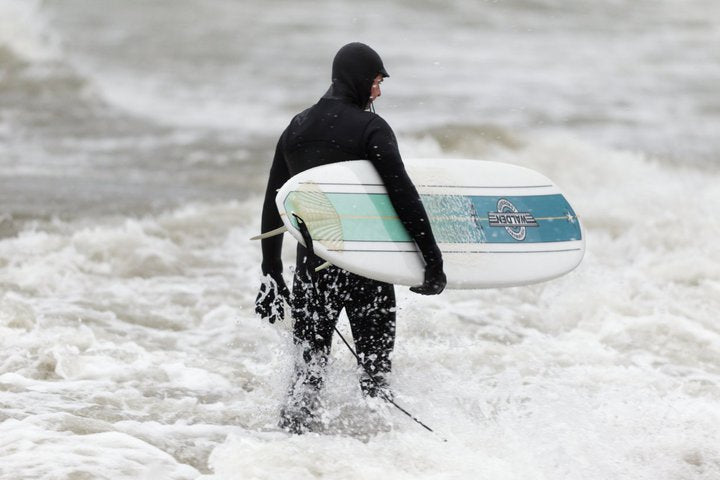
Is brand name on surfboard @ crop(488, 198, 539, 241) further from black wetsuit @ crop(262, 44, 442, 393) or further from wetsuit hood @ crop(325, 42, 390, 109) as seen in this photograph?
wetsuit hood @ crop(325, 42, 390, 109)

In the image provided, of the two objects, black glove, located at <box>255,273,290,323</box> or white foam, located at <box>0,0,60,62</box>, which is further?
white foam, located at <box>0,0,60,62</box>

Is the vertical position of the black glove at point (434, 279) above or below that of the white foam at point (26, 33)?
below

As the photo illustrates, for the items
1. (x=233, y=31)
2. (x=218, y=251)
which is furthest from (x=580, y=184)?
(x=233, y=31)

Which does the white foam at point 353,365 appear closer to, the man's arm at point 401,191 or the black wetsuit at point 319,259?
the black wetsuit at point 319,259

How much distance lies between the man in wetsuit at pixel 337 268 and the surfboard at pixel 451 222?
0.33 feet

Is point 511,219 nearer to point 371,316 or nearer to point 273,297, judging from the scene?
point 371,316

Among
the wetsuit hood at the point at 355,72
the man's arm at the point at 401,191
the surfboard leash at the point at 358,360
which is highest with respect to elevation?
the wetsuit hood at the point at 355,72

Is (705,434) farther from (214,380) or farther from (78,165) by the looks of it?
(78,165)

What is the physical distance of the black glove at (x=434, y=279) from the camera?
3.81m

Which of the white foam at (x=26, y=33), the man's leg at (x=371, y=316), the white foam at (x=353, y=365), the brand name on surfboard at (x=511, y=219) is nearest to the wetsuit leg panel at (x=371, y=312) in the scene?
the man's leg at (x=371, y=316)

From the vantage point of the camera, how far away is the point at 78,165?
391 inches

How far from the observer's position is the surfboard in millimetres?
3832

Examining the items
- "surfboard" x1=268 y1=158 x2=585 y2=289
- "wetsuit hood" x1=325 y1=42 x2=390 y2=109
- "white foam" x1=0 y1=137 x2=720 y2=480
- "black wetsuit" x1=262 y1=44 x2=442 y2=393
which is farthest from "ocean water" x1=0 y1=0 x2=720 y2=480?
"wetsuit hood" x1=325 y1=42 x2=390 y2=109

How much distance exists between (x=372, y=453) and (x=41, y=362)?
1771mm
